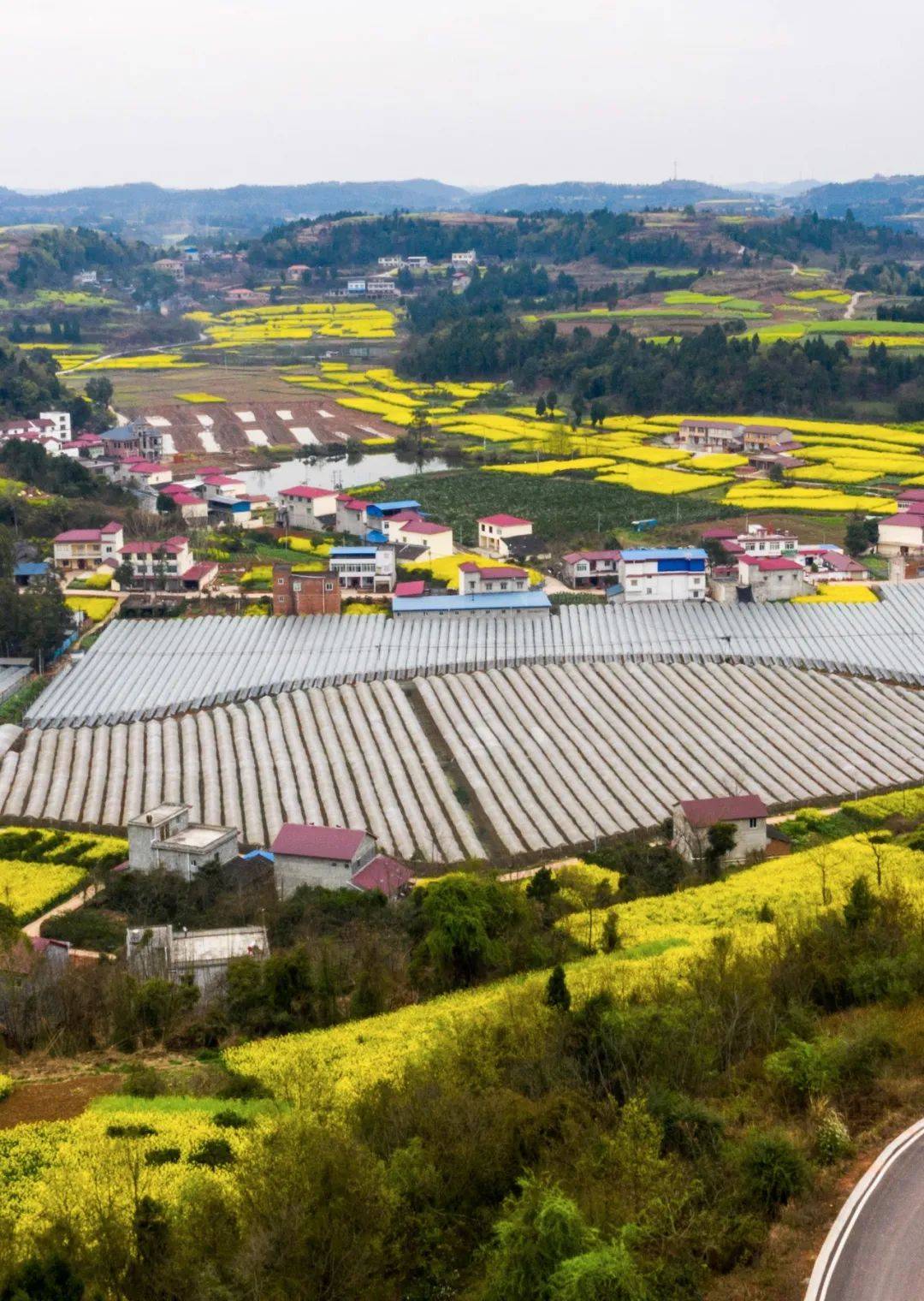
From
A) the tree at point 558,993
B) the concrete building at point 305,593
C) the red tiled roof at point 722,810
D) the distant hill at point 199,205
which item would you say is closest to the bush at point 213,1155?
the tree at point 558,993

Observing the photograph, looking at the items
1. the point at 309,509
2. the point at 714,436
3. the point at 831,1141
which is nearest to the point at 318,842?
the point at 831,1141

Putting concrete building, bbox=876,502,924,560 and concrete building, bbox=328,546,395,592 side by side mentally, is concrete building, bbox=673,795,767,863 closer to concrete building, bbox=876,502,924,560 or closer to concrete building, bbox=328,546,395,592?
concrete building, bbox=328,546,395,592

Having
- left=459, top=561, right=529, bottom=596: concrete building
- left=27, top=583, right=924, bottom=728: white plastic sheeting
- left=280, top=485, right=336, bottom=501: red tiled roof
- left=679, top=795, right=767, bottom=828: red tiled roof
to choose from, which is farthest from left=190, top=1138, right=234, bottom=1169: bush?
left=280, top=485, right=336, bottom=501: red tiled roof

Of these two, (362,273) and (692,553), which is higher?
(362,273)

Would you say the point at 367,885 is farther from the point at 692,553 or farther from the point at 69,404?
the point at 69,404

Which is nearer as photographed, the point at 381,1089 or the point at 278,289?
the point at 381,1089

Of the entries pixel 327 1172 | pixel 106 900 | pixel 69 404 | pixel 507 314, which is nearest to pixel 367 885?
pixel 106 900

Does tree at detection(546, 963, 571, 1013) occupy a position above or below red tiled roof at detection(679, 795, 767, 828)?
above
